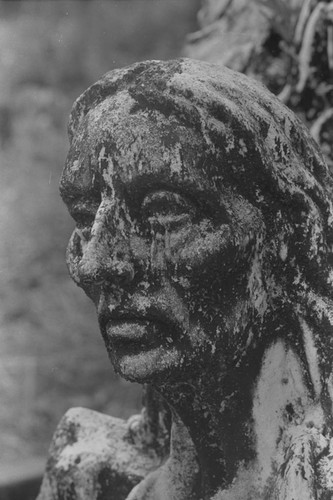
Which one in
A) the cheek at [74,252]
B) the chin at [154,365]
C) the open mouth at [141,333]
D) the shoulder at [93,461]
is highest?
the cheek at [74,252]

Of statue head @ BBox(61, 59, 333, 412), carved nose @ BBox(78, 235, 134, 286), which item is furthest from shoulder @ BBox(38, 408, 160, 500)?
carved nose @ BBox(78, 235, 134, 286)

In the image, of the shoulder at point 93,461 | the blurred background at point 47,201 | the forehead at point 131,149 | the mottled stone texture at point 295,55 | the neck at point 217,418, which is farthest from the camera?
the blurred background at point 47,201

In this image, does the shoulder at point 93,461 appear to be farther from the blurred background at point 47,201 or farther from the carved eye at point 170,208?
the blurred background at point 47,201

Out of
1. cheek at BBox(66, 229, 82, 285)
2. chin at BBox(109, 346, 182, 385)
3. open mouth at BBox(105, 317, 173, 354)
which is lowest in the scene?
chin at BBox(109, 346, 182, 385)

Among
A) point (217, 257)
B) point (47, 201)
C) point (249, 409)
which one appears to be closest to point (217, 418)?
point (249, 409)

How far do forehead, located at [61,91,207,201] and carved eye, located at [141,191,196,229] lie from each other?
0.03 metres

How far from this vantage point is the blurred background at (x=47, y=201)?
5.12m

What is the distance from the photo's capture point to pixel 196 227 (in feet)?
3.91

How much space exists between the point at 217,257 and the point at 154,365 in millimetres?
191

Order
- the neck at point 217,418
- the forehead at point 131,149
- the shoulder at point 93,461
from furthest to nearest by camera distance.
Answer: the shoulder at point 93,461 < the neck at point 217,418 < the forehead at point 131,149

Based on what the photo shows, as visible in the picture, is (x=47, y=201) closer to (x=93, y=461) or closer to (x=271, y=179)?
(x=93, y=461)

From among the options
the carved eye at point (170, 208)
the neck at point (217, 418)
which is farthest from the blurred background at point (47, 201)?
the carved eye at point (170, 208)

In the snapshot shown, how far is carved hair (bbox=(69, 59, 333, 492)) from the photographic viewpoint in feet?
3.90

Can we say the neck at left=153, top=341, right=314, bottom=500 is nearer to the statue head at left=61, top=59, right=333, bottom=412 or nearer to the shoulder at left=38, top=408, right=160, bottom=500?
the statue head at left=61, top=59, right=333, bottom=412
